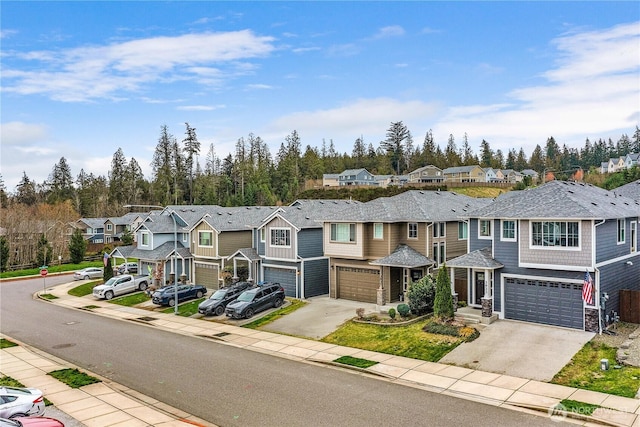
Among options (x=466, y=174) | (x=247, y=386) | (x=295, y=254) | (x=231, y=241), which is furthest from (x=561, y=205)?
(x=466, y=174)

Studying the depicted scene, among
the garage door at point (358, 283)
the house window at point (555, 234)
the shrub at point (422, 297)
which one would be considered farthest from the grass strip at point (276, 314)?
the house window at point (555, 234)

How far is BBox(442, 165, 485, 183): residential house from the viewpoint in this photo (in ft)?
358

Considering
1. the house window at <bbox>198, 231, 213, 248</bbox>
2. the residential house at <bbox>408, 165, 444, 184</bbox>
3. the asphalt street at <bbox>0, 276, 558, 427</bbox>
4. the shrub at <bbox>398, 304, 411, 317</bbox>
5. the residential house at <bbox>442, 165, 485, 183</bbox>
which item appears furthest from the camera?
the residential house at <bbox>408, 165, 444, 184</bbox>

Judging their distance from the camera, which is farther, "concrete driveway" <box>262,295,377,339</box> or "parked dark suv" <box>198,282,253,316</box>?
"parked dark suv" <box>198,282,253,316</box>

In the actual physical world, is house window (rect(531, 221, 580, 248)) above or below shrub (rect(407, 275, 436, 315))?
above

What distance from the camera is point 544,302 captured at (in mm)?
22812

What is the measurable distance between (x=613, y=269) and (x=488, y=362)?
352 inches

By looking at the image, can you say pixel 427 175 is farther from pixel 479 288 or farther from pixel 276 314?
pixel 276 314

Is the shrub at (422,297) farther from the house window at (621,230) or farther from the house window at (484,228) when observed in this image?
the house window at (621,230)

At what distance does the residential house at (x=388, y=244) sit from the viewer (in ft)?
96.8

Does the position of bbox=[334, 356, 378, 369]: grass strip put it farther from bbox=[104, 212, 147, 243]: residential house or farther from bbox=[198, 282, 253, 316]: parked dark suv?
bbox=[104, 212, 147, 243]: residential house

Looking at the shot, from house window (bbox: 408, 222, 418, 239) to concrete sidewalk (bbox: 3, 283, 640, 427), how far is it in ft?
33.2

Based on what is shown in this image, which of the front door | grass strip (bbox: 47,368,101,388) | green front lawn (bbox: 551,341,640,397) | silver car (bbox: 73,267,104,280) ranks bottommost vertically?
silver car (bbox: 73,267,104,280)

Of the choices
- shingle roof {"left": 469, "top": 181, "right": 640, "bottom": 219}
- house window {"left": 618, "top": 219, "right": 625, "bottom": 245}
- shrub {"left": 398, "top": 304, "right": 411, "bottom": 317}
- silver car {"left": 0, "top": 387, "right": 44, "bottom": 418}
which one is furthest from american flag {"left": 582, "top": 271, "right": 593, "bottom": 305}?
silver car {"left": 0, "top": 387, "right": 44, "bottom": 418}
